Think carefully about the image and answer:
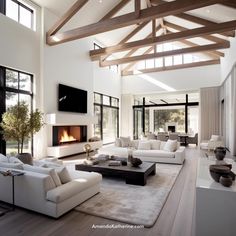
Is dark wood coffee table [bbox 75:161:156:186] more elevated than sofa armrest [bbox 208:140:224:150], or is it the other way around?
sofa armrest [bbox 208:140:224:150]

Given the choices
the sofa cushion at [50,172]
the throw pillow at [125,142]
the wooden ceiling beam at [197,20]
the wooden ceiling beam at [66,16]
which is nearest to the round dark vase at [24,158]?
the sofa cushion at [50,172]

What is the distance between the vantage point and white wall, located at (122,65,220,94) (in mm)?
10429

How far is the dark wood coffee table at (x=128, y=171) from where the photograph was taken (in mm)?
4109

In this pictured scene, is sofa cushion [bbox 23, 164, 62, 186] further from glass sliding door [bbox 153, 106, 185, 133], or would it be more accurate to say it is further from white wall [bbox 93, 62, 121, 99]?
glass sliding door [bbox 153, 106, 185, 133]

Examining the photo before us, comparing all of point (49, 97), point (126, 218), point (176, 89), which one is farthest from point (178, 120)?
point (126, 218)

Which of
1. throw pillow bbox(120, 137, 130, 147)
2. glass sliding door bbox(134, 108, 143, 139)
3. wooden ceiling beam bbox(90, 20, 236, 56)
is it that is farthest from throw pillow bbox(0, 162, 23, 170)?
glass sliding door bbox(134, 108, 143, 139)

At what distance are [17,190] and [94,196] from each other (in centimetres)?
131

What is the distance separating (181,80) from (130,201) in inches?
364

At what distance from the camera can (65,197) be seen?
2.83m

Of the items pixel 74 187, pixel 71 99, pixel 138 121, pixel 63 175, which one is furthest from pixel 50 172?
pixel 138 121

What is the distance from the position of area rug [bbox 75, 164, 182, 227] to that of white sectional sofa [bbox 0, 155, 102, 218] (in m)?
0.24

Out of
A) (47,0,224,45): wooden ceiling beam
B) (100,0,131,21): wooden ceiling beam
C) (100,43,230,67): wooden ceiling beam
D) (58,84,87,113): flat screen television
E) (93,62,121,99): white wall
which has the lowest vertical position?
(58,84,87,113): flat screen television

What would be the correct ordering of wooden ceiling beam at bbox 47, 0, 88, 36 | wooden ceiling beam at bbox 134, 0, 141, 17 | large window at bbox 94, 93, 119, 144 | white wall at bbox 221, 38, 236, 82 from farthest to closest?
large window at bbox 94, 93, 119, 144, white wall at bbox 221, 38, 236, 82, wooden ceiling beam at bbox 47, 0, 88, 36, wooden ceiling beam at bbox 134, 0, 141, 17

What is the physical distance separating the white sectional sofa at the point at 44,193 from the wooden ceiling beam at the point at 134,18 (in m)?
4.76
